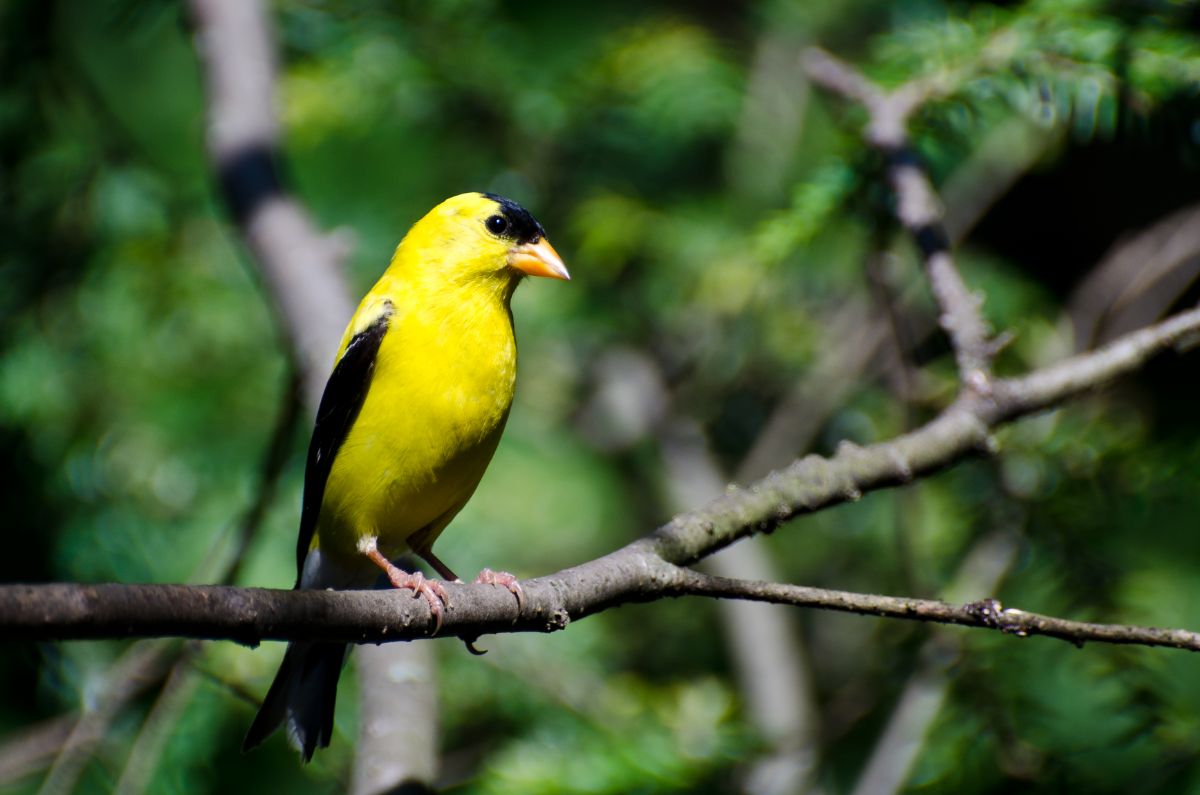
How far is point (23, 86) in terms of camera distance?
417cm

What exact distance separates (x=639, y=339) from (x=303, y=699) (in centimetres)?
209

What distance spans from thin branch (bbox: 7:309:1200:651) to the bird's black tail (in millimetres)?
837

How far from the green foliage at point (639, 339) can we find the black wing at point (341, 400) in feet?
1.71

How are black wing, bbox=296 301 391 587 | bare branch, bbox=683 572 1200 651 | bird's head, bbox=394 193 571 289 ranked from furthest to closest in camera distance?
1. bird's head, bbox=394 193 571 289
2. black wing, bbox=296 301 391 587
3. bare branch, bbox=683 572 1200 651

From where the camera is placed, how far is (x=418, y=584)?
2.32 meters

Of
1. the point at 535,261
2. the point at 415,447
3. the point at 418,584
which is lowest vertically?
the point at 418,584

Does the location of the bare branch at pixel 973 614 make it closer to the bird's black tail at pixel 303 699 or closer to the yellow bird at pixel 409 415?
the yellow bird at pixel 409 415

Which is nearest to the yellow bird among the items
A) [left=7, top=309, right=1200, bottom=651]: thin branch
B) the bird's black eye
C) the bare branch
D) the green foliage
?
the bird's black eye

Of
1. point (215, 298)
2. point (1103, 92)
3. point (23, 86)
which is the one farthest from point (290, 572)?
point (1103, 92)

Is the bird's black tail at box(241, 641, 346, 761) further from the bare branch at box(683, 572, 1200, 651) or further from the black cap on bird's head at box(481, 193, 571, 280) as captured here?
the bare branch at box(683, 572, 1200, 651)

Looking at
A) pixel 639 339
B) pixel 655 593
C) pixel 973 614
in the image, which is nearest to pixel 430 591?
pixel 655 593

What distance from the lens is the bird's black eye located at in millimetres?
3055

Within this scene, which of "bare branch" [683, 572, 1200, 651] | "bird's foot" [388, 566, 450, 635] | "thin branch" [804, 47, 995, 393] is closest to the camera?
"bare branch" [683, 572, 1200, 651]

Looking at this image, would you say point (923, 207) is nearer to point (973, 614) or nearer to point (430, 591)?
point (973, 614)
